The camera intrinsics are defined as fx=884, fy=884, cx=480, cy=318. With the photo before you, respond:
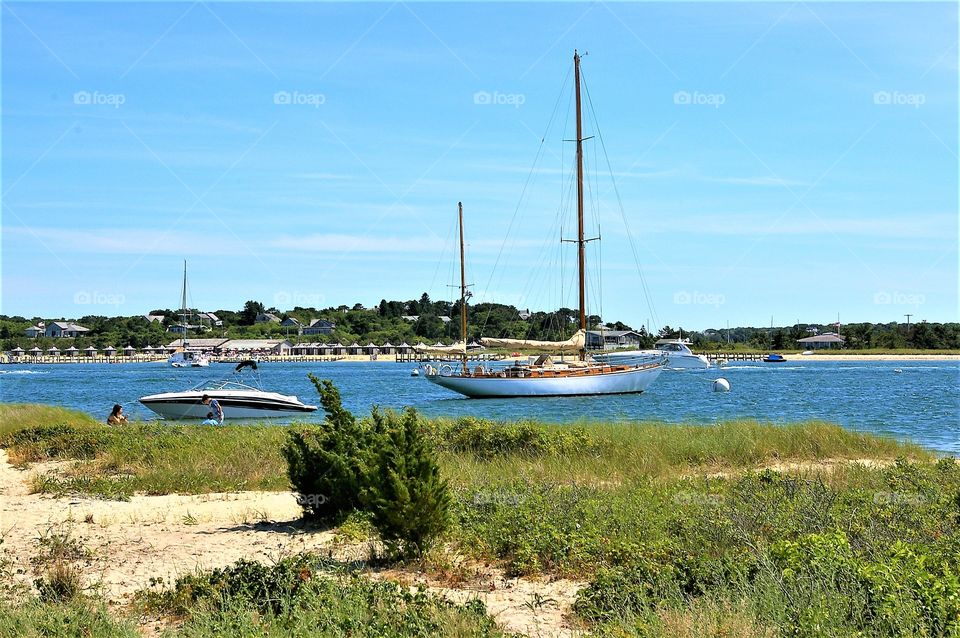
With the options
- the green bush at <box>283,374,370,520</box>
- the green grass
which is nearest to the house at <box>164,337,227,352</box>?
the green grass

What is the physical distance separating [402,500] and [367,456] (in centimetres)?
230

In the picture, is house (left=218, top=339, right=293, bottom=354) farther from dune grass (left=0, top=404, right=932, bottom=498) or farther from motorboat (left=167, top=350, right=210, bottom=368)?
dune grass (left=0, top=404, right=932, bottom=498)

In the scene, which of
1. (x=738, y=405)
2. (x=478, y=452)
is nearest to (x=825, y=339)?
(x=738, y=405)

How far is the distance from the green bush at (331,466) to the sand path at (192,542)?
0.43 metres

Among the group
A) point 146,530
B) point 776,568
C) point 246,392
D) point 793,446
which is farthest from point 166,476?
point 246,392

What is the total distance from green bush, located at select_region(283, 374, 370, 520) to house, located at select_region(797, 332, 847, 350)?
178849 mm

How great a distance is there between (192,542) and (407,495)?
12.3ft

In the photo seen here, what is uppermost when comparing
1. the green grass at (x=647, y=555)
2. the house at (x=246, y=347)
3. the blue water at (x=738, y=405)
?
the house at (x=246, y=347)

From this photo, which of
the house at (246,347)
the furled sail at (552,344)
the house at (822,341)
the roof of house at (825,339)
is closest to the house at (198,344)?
the house at (246,347)

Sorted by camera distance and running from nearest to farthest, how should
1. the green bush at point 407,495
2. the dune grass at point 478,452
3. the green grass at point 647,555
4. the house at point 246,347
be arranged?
the green grass at point 647,555
the green bush at point 407,495
the dune grass at point 478,452
the house at point 246,347

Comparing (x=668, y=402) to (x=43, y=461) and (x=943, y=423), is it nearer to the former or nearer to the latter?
(x=943, y=423)

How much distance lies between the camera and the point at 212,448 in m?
20.1

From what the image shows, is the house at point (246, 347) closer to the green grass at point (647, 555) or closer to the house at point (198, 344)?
the house at point (198, 344)

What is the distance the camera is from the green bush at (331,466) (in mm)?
12530
